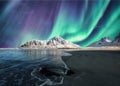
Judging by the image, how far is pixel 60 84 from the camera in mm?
15734

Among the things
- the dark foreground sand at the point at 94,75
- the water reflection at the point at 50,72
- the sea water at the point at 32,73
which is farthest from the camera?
the water reflection at the point at 50,72

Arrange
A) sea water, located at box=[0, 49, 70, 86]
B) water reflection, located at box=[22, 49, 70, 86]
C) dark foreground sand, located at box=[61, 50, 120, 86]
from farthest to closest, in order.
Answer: water reflection, located at box=[22, 49, 70, 86]
sea water, located at box=[0, 49, 70, 86]
dark foreground sand, located at box=[61, 50, 120, 86]

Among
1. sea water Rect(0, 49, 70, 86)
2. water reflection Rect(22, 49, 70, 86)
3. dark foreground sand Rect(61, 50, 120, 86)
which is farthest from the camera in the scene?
water reflection Rect(22, 49, 70, 86)

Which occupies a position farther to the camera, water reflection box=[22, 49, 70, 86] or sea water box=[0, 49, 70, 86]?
water reflection box=[22, 49, 70, 86]

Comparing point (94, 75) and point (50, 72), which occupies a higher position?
point (50, 72)

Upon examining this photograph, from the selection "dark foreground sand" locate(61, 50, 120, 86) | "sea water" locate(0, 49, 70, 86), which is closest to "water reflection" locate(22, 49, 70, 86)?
"sea water" locate(0, 49, 70, 86)

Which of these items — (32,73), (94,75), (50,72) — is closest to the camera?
(94,75)

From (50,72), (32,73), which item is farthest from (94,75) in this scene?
(32,73)

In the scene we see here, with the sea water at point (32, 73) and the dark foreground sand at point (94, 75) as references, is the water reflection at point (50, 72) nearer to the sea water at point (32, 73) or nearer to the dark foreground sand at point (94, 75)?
the sea water at point (32, 73)

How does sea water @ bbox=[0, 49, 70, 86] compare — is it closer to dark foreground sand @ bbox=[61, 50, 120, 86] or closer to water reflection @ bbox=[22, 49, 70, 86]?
water reflection @ bbox=[22, 49, 70, 86]

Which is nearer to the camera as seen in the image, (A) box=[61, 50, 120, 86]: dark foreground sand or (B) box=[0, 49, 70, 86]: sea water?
(A) box=[61, 50, 120, 86]: dark foreground sand

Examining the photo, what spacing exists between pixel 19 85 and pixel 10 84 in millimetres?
994

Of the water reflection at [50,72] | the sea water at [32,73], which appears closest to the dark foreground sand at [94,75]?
the water reflection at [50,72]

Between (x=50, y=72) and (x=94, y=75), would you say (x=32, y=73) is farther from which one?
(x=94, y=75)
